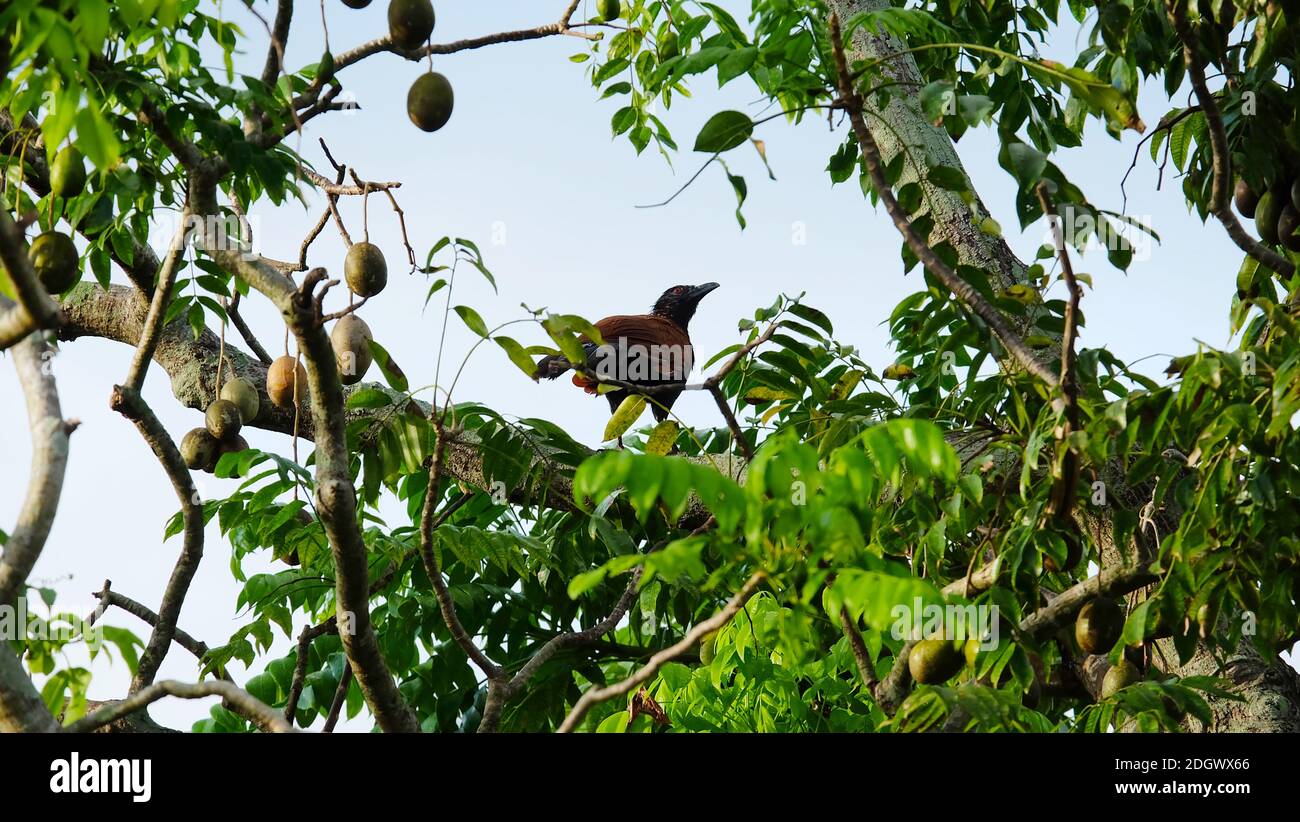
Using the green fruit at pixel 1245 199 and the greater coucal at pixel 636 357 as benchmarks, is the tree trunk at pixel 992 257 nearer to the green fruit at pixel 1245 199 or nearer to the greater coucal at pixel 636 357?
the green fruit at pixel 1245 199

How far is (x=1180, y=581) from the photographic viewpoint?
2535 mm

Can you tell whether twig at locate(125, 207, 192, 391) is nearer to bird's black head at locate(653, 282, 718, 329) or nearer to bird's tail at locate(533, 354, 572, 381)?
bird's tail at locate(533, 354, 572, 381)

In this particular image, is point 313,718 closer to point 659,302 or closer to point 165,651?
point 165,651

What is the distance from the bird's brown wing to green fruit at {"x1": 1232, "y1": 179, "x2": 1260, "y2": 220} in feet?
6.66

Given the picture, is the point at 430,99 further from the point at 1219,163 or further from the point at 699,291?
the point at 699,291

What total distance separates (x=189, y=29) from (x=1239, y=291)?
8.73 ft

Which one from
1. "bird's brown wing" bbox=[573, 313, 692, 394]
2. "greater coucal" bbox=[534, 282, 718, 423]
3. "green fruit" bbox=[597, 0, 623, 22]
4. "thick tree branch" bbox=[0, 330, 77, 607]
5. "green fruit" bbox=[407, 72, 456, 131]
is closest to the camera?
"thick tree branch" bbox=[0, 330, 77, 607]

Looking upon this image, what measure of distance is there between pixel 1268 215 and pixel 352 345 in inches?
87.7

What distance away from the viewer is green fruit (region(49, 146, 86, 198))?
2393 millimetres

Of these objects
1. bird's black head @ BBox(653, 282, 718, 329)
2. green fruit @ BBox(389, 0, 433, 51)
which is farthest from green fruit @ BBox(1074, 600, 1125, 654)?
bird's black head @ BBox(653, 282, 718, 329)

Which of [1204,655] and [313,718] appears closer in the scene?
[1204,655]

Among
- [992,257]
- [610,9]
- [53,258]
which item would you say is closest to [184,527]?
[53,258]

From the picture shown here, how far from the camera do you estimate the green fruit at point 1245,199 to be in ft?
10.6

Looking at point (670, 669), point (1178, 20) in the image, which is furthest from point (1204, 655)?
point (1178, 20)
